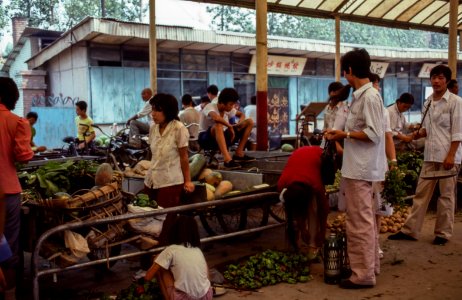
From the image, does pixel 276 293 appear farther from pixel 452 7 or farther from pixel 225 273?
pixel 452 7

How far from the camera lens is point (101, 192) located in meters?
4.96

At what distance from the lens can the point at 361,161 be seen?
5246 millimetres

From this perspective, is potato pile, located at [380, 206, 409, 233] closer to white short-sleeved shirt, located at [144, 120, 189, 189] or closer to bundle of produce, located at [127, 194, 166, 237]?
white short-sleeved shirt, located at [144, 120, 189, 189]

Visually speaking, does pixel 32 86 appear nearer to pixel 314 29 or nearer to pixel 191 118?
pixel 191 118

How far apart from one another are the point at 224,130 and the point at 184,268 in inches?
170

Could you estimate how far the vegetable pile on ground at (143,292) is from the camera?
486cm

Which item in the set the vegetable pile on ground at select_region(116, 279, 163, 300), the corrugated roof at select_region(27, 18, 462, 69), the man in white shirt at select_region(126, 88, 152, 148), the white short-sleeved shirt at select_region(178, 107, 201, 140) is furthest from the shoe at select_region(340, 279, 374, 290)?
the corrugated roof at select_region(27, 18, 462, 69)

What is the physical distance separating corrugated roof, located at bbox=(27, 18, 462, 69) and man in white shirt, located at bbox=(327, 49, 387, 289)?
42.1 ft

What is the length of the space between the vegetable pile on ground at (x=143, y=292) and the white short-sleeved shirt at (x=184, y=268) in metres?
0.42

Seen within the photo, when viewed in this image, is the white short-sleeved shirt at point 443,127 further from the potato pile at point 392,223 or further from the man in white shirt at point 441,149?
the potato pile at point 392,223

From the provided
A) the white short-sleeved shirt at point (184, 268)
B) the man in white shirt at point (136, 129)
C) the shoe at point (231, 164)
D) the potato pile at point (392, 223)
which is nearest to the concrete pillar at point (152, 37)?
the man in white shirt at point (136, 129)

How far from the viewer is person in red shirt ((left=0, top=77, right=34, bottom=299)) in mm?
4508

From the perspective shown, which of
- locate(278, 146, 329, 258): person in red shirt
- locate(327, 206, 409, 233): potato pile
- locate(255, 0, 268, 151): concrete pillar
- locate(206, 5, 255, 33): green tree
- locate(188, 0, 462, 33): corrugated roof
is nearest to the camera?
locate(278, 146, 329, 258): person in red shirt

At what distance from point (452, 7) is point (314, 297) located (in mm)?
9740
